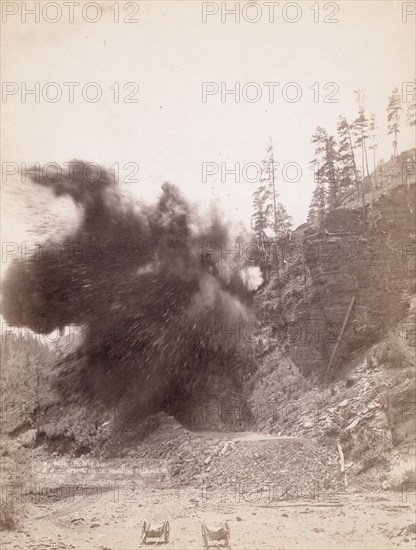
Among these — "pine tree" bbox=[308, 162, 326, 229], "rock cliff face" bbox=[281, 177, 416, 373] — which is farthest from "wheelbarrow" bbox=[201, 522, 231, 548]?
"pine tree" bbox=[308, 162, 326, 229]

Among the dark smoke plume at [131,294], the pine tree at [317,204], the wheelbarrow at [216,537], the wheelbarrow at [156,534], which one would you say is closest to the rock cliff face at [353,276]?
the pine tree at [317,204]

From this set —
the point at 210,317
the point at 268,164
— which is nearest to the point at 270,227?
the point at 268,164

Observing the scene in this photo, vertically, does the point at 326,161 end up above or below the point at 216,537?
Answer: above

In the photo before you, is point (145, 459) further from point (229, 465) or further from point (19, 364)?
point (19, 364)

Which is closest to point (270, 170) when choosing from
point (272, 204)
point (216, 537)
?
point (272, 204)

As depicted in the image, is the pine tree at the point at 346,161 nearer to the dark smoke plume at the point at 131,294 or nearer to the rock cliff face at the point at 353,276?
the rock cliff face at the point at 353,276

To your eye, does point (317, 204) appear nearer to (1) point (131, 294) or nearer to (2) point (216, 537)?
(1) point (131, 294)
